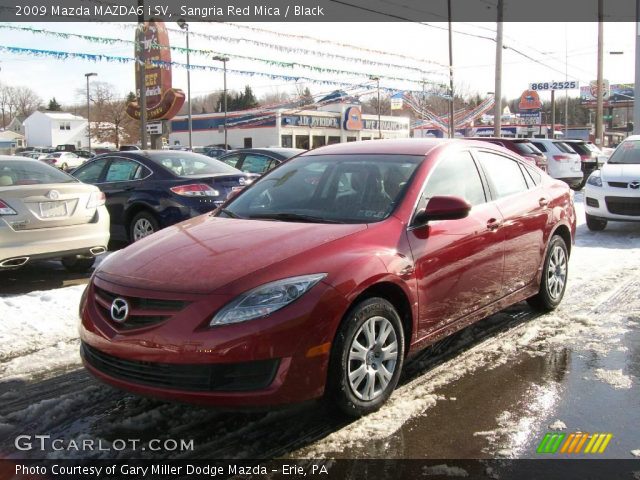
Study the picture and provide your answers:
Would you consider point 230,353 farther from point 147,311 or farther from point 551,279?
point 551,279

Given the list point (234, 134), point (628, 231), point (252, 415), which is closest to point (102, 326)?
point (252, 415)

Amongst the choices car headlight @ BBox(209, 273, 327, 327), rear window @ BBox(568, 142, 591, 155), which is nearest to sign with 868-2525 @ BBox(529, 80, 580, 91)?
rear window @ BBox(568, 142, 591, 155)

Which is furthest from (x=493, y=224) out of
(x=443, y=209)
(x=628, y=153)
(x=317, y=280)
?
(x=628, y=153)

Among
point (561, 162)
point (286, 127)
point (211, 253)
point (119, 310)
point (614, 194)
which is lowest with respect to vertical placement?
point (119, 310)

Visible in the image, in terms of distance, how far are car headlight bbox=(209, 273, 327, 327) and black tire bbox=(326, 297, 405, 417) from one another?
0.33 m

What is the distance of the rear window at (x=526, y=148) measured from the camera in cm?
1703

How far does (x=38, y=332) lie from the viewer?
5082mm

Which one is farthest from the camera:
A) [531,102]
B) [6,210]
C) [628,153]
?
[531,102]

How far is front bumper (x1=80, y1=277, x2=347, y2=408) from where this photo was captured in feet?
9.78

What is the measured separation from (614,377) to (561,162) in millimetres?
15638

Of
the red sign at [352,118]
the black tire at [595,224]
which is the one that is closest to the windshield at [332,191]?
the black tire at [595,224]

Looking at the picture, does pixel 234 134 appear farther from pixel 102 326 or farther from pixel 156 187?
pixel 102 326

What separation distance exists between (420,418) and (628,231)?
905 centimetres

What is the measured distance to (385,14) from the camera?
17562mm
